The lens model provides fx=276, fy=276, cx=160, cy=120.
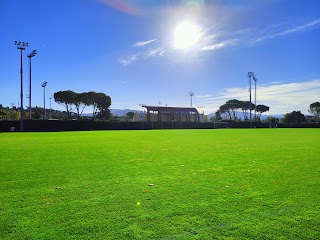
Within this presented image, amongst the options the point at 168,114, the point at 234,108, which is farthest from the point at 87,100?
the point at 234,108

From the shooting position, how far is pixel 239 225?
3.46m

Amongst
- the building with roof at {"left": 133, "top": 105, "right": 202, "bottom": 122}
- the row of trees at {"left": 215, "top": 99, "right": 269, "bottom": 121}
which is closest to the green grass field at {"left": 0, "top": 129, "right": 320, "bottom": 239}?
the building with roof at {"left": 133, "top": 105, "right": 202, "bottom": 122}

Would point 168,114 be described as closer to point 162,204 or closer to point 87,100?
point 87,100

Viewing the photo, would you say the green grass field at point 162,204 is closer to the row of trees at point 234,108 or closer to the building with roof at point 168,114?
the building with roof at point 168,114

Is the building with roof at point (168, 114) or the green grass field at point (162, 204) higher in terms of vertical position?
the building with roof at point (168, 114)

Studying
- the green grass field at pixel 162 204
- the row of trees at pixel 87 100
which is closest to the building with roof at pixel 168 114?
the row of trees at pixel 87 100

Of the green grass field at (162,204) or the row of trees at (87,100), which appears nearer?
the green grass field at (162,204)

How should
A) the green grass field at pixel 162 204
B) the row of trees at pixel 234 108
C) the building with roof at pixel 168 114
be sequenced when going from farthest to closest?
the row of trees at pixel 234 108 → the building with roof at pixel 168 114 → the green grass field at pixel 162 204

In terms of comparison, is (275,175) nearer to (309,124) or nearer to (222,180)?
(222,180)

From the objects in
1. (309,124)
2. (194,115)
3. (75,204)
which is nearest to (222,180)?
(75,204)

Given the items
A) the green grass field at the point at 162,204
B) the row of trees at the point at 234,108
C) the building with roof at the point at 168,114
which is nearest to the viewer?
the green grass field at the point at 162,204

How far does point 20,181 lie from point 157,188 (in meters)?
3.07

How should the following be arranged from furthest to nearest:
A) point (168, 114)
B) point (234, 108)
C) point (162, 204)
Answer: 1. point (234, 108)
2. point (168, 114)
3. point (162, 204)

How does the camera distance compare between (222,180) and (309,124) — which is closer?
(222,180)
